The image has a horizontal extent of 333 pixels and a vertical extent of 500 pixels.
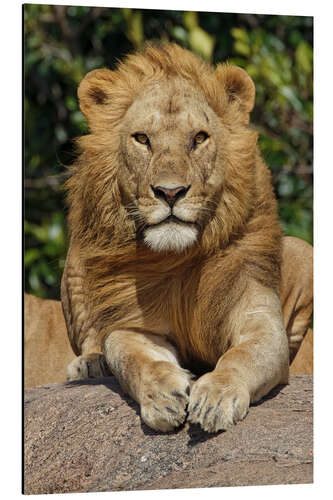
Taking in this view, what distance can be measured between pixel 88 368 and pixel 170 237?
1.06 metres

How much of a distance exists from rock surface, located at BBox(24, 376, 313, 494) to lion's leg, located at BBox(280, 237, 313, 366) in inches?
23.8

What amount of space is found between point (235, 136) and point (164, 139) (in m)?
0.42

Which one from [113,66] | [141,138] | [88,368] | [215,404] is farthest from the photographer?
[88,368]

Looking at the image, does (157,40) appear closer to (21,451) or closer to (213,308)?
(213,308)

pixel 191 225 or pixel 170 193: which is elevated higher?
pixel 170 193

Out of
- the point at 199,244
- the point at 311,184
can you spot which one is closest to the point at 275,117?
the point at 311,184

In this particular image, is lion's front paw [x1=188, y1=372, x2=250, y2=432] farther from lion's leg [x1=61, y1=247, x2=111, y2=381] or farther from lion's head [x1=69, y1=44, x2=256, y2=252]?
lion's leg [x1=61, y1=247, x2=111, y2=381]

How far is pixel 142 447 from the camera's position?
389 cm

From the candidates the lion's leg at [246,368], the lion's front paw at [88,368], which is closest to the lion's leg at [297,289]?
the lion's leg at [246,368]

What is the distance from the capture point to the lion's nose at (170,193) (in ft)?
12.5

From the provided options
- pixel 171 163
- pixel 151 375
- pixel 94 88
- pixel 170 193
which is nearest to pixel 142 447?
pixel 151 375

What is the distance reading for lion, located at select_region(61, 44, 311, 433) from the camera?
4047 millimetres

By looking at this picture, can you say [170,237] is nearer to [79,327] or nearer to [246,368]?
[246,368]

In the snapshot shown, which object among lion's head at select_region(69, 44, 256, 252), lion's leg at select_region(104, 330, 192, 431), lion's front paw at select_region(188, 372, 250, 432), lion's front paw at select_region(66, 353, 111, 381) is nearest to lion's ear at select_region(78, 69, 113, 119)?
lion's head at select_region(69, 44, 256, 252)
